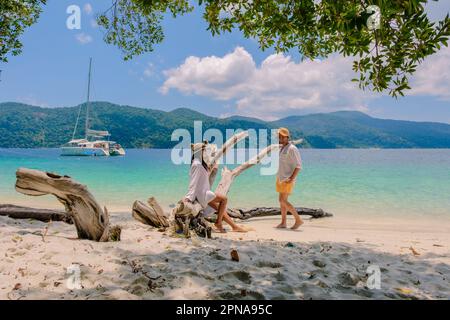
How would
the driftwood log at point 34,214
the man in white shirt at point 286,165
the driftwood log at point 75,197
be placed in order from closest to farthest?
the driftwood log at point 75,197 < the driftwood log at point 34,214 < the man in white shirt at point 286,165

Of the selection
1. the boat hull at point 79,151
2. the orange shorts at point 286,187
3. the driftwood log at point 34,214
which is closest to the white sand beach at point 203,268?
the driftwood log at point 34,214

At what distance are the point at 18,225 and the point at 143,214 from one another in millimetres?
2568

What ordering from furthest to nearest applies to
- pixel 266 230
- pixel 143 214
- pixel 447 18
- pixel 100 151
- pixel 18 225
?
1. pixel 100 151
2. pixel 266 230
3. pixel 143 214
4. pixel 18 225
5. pixel 447 18

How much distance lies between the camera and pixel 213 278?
4.43 meters

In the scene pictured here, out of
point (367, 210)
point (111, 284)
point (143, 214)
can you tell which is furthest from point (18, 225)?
point (367, 210)

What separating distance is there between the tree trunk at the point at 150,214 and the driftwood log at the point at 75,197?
168 centimetres

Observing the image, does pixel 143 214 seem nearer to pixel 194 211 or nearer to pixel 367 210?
pixel 194 211

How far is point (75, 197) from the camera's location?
5.89 metres

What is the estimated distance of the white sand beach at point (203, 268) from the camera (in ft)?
13.1

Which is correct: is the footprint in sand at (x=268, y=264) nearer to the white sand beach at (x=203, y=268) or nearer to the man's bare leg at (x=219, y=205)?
the white sand beach at (x=203, y=268)

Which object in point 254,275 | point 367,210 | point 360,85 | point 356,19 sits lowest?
point 367,210

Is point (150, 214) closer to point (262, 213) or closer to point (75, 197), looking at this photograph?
point (75, 197)

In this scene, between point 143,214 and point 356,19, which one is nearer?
point 356,19

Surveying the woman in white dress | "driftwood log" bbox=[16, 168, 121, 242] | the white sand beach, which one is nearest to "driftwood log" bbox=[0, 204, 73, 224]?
the white sand beach
